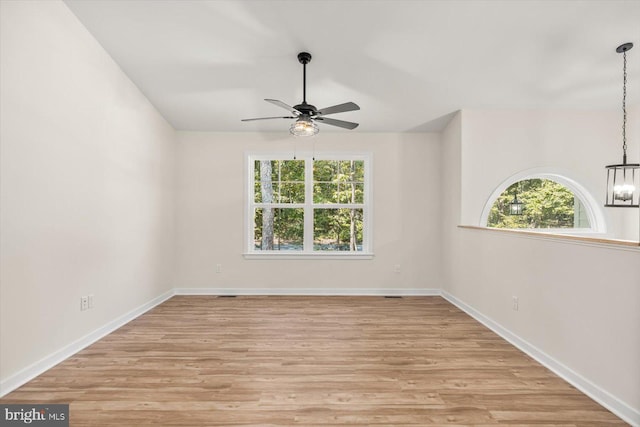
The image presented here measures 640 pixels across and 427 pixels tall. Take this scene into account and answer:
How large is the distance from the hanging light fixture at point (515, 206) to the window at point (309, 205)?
2604 mm

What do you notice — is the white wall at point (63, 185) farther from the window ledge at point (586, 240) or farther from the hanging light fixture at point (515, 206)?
the hanging light fixture at point (515, 206)

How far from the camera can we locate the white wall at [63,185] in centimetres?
211

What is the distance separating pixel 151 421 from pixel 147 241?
2.60 meters

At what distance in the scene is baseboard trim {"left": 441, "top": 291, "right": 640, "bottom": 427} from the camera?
1.79m

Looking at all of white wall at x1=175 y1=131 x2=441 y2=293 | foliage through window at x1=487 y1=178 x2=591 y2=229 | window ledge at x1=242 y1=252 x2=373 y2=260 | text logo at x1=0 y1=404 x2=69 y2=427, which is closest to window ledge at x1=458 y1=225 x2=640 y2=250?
white wall at x1=175 y1=131 x2=441 y2=293

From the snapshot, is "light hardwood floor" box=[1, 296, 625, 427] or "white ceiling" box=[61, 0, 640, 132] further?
"white ceiling" box=[61, 0, 640, 132]

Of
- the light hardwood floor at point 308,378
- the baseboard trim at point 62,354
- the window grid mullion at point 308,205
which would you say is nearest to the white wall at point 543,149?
the light hardwood floor at point 308,378

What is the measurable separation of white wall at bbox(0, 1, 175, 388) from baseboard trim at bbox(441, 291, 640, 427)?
3.89 metres

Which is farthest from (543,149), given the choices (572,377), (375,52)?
(572,377)

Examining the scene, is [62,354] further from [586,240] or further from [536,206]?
[536,206]

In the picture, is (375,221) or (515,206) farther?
(515,206)

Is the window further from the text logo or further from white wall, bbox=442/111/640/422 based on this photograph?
the text logo

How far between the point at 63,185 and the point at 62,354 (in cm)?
140

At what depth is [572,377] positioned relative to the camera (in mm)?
2170
